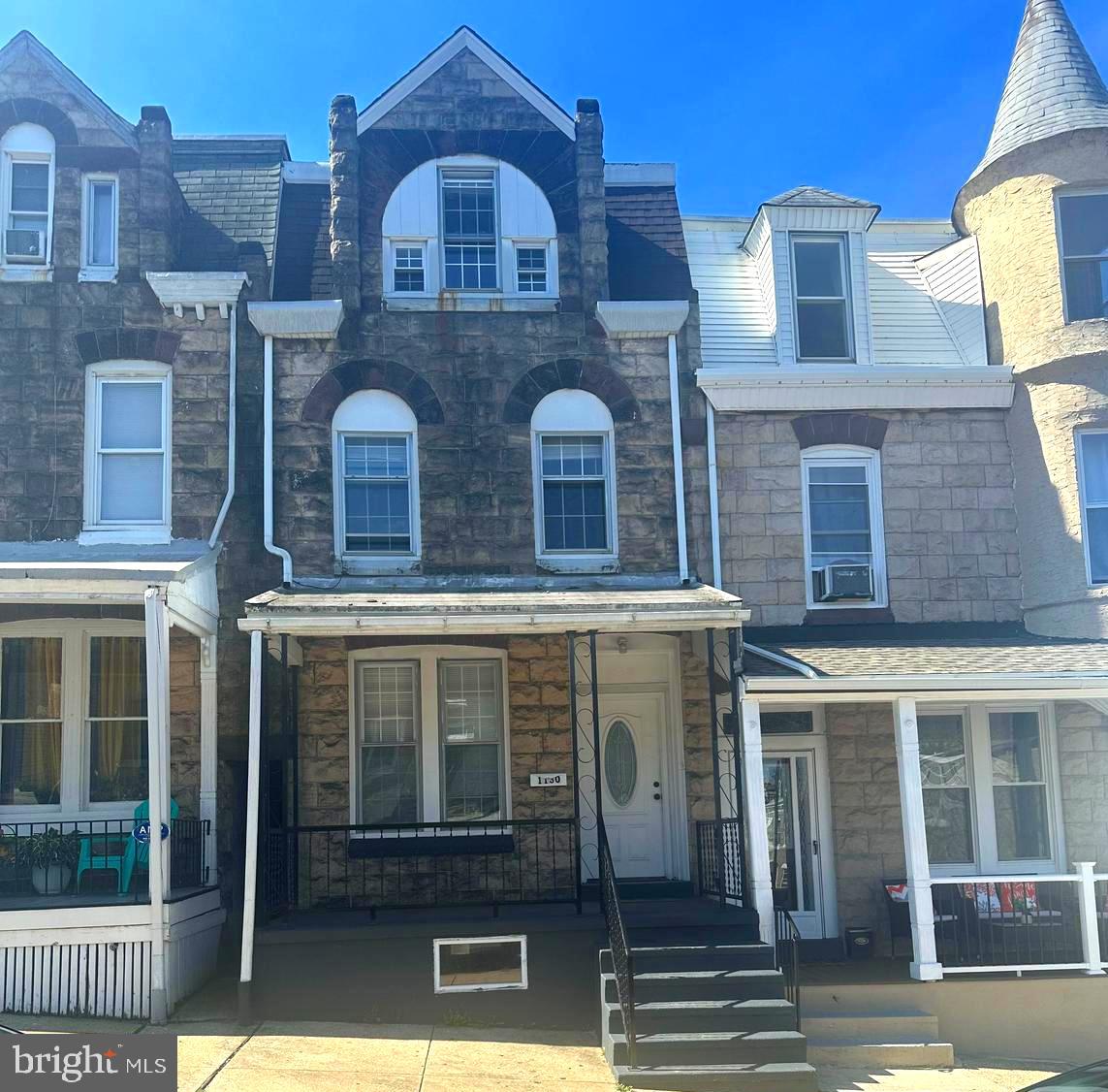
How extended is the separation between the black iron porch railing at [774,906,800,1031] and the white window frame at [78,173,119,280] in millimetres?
9265

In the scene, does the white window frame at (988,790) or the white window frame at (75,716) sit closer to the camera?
the white window frame at (75,716)

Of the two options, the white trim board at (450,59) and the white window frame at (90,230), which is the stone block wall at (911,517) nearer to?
the white trim board at (450,59)

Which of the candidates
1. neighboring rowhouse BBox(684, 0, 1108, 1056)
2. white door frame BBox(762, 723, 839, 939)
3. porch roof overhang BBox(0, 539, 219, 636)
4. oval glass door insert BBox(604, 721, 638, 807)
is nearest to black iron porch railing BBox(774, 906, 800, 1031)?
white door frame BBox(762, 723, 839, 939)

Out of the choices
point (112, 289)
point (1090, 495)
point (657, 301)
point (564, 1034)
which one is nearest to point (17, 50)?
point (112, 289)

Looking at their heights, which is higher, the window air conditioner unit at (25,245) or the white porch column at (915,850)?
the window air conditioner unit at (25,245)

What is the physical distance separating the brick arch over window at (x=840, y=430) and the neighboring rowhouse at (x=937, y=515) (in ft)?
0.08

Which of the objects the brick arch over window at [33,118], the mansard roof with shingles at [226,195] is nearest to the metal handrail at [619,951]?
the mansard roof with shingles at [226,195]

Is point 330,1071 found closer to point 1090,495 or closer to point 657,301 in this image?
point 657,301

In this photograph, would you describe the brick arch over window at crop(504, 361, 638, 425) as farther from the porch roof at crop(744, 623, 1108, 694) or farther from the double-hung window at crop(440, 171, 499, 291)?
the porch roof at crop(744, 623, 1108, 694)

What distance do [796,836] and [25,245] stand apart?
1016 cm

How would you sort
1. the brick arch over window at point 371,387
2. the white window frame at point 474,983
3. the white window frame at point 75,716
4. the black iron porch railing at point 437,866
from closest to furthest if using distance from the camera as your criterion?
the white window frame at point 474,983 → the black iron porch railing at point 437,866 → the white window frame at point 75,716 → the brick arch over window at point 371,387

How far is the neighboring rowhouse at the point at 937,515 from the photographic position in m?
12.7

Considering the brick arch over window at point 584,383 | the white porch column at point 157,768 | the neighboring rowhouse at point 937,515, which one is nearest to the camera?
the white porch column at point 157,768

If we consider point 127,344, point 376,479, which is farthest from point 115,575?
point 127,344
